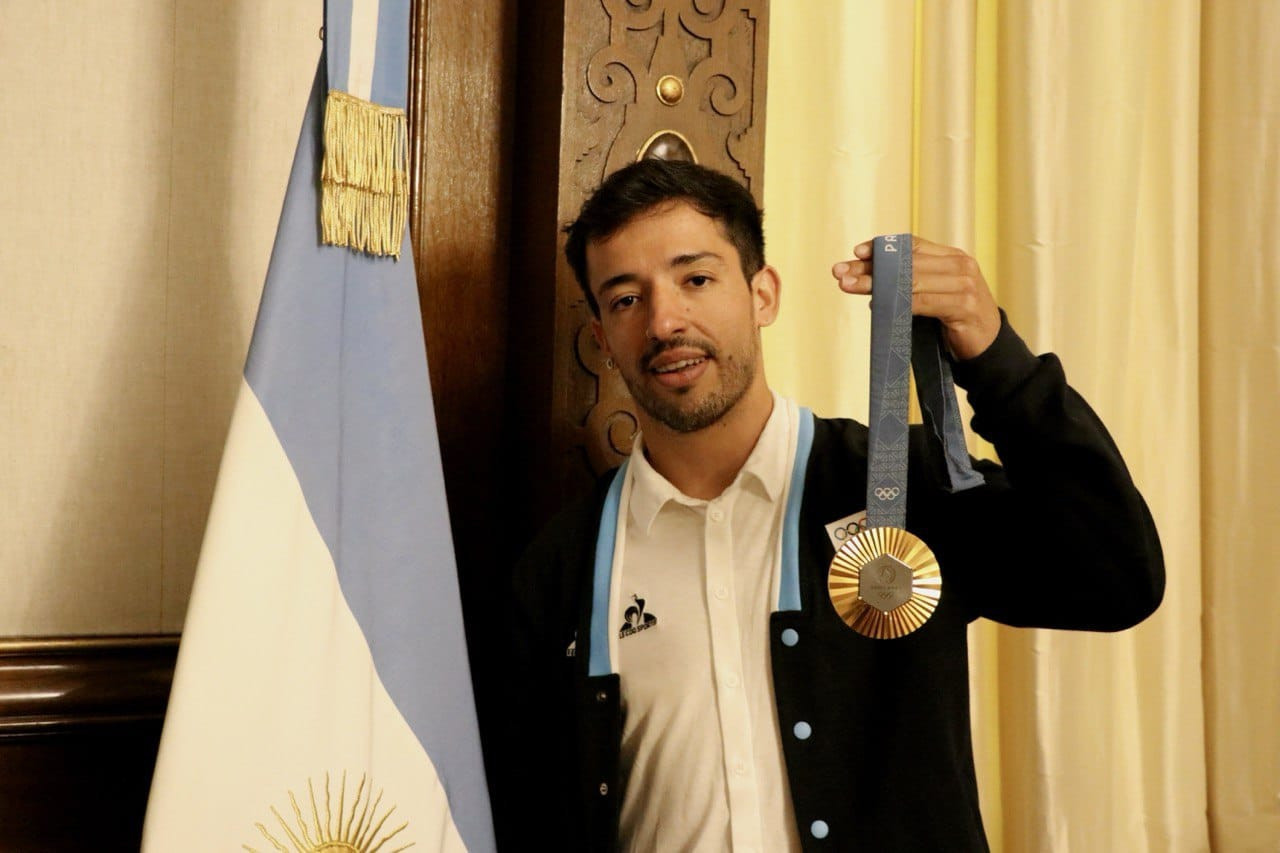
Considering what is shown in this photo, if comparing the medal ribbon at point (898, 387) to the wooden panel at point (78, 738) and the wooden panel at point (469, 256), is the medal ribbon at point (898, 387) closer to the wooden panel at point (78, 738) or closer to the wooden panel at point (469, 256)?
the wooden panel at point (469, 256)

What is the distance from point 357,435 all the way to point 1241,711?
149 cm

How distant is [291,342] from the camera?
138 centimetres

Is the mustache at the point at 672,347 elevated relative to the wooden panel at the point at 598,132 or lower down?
lower down

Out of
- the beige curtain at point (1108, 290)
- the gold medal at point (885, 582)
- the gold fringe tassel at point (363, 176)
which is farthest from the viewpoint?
the beige curtain at point (1108, 290)

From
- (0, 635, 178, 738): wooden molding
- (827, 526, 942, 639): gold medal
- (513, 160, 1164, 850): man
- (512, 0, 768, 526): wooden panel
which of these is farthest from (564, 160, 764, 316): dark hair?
(0, 635, 178, 738): wooden molding

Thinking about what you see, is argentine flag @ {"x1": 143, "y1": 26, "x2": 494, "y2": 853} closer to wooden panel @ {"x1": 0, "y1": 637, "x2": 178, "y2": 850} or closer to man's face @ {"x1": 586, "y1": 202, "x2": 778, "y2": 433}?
man's face @ {"x1": 586, "y1": 202, "x2": 778, "y2": 433}

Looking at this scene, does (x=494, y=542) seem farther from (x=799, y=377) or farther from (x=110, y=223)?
(x=110, y=223)

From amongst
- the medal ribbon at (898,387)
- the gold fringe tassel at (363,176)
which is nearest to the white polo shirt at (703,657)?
the medal ribbon at (898,387)

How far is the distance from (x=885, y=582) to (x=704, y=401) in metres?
0.37

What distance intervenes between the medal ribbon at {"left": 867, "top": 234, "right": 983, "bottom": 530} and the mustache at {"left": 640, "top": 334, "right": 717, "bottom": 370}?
29 cm

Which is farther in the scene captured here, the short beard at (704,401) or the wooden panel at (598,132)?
the wooden panel at (598,132)

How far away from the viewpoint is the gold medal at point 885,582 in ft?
4.09

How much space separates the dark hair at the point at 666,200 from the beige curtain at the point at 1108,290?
0.35 metres

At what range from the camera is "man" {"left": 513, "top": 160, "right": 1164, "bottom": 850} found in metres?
1.30
